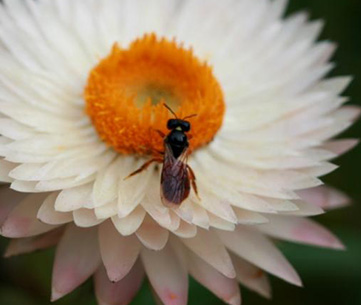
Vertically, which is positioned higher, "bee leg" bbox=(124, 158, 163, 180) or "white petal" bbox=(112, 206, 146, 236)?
"bee leg" bbox=(124, 158, 163, 180)

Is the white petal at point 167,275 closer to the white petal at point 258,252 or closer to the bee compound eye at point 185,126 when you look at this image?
the white petal at point 258,252

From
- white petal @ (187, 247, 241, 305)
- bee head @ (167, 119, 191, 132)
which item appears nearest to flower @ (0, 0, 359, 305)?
white petal @ (187, 247, 241, 305)

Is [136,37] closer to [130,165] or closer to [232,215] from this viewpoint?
[130,165]

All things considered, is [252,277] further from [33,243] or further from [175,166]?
[33,243]

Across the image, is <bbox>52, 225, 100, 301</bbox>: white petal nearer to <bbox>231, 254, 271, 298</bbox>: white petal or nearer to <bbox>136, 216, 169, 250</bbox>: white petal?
<bbox>136, 216, 169, 250</bbox>: white petal

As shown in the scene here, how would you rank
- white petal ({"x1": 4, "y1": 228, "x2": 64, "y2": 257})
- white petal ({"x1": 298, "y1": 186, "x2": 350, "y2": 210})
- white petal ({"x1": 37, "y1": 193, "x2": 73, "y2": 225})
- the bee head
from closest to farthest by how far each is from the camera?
white petal ({"x1": 37, "y1": 193, "x2": 73, "y2": 225}) → white petal ({"x1": 4, "y1": 228, "x2": 64, "y2": 257}) → the bee head → white petal ({"x1": 298, "y1": 186, "x2": 350, "y2": 210})

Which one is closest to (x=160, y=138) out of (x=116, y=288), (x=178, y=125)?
(x=178, y=125)
